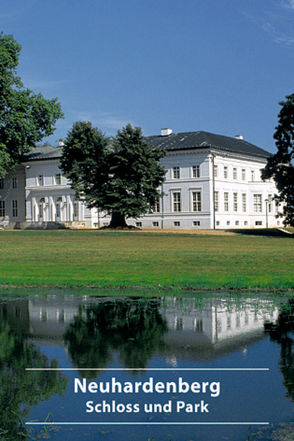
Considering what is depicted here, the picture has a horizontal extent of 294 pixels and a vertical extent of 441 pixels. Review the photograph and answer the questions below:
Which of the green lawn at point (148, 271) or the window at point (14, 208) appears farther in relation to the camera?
the window at point (14, 208)

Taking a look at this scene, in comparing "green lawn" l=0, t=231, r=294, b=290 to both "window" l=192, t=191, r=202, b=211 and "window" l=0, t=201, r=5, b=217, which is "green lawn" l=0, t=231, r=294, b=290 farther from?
"window" l=0, t=201, r=5, b=217

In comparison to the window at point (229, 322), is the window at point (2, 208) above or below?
above

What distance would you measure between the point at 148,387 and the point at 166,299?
28.7 ft

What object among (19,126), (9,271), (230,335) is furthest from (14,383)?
(19,126)

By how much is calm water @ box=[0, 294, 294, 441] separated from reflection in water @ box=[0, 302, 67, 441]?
12 millimetres

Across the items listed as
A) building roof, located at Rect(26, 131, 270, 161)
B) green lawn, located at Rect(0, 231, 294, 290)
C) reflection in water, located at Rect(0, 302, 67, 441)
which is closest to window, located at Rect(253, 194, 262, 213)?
building roof, located at Rect(26, 131, 270, 161)

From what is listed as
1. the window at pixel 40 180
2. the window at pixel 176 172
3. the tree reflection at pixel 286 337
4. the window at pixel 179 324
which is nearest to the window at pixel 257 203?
the window at pixel 176 172

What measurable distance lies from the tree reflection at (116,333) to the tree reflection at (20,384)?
0.52 m

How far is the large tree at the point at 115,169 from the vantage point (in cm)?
6856

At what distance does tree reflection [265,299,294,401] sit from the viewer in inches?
319

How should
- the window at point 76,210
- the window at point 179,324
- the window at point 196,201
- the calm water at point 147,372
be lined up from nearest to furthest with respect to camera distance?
the calm water at point 147,372
the window at point 179,324
the window at point 196,201
the window at point 76,210

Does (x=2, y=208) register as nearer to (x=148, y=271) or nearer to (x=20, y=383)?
(x=148, y=271)

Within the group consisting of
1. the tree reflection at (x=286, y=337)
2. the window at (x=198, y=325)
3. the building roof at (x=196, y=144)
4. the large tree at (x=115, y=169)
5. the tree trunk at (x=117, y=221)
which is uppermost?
the building roof at (x=196, y=144)

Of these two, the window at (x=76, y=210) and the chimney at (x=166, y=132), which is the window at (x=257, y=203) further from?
the window at (x=76, y=210)
